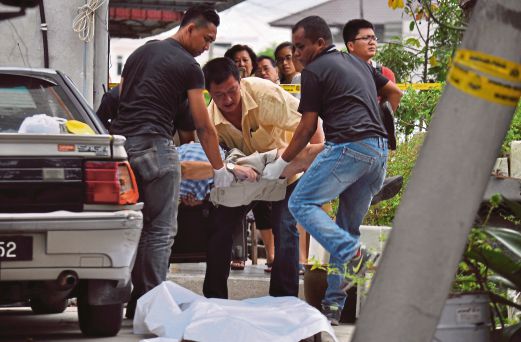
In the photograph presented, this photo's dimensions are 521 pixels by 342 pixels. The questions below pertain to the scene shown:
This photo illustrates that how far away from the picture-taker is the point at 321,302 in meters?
8.47

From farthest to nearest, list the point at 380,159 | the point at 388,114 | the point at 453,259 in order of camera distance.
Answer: the point at 388,114 < the point at 380,159 < the point at 453,259

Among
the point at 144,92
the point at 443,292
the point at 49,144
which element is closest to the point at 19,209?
the point at 49,144

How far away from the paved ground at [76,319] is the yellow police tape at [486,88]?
3.50 m

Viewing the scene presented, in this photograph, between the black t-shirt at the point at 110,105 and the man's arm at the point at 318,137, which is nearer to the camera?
the man's arm at the point at 318,137

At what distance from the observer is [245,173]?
8.35m

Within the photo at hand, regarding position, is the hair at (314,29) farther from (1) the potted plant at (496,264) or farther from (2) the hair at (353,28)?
(1) the potted plant at (496,264)

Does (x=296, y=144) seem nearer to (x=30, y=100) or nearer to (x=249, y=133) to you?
(x=249, y=133)

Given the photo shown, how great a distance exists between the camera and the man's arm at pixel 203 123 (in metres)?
8.17

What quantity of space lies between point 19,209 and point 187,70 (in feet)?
6.28

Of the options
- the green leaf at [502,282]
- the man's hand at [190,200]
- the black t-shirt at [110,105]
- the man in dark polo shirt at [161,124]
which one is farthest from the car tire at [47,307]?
the green leaf at [502,282]

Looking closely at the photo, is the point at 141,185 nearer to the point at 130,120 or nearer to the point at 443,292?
the point at 130,120

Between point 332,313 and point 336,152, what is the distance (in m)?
1.05

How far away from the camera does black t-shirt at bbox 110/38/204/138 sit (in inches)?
324

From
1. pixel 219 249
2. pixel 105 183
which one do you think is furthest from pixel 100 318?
pixel 219 249
